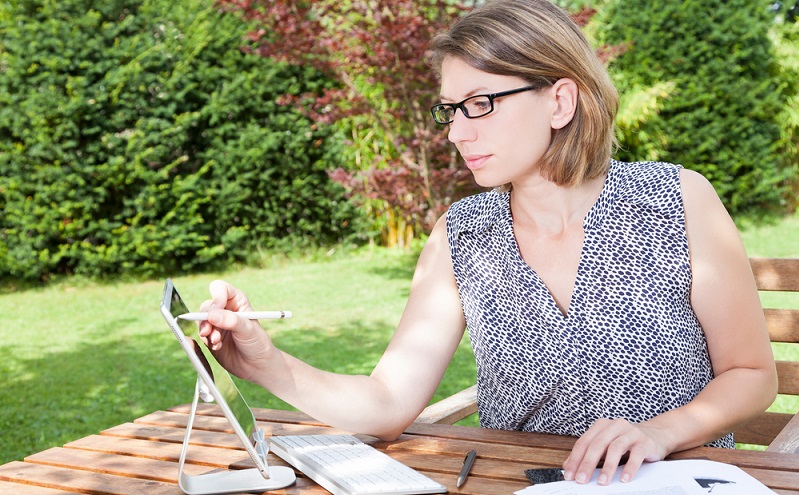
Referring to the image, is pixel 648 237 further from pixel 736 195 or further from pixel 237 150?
pixel 736 195

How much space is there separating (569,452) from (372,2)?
6.65 meters

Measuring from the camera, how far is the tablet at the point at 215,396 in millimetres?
1271

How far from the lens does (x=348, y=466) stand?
1495 mm

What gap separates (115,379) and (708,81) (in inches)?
321

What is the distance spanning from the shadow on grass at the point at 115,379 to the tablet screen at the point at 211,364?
326cm

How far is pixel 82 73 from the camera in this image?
8.20 meters

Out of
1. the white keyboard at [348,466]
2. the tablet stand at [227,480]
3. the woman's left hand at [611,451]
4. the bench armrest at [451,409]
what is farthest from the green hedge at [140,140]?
the woman's left hand at [611,451]

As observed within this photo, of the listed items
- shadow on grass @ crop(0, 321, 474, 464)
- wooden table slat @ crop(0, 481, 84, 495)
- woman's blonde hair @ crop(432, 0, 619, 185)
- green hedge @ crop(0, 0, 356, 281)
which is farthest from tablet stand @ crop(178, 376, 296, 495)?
green hedge @ crop(0, 0, 356, 281)

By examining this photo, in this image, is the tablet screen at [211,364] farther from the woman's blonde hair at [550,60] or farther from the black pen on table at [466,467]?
the woman's blonde hair at [550,60]

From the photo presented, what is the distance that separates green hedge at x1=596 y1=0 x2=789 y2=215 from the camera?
10562mm

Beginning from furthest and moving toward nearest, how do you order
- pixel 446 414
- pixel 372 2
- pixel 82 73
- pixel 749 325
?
1. pixel 82 73
2. pixel 372 2
3. pixel 446 414
4. pixel 749 325

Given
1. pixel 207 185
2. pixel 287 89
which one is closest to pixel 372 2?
pixel 287 89

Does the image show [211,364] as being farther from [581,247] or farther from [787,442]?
[787,442]

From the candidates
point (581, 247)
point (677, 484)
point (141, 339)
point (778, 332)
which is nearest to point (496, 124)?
point (581, 247)
